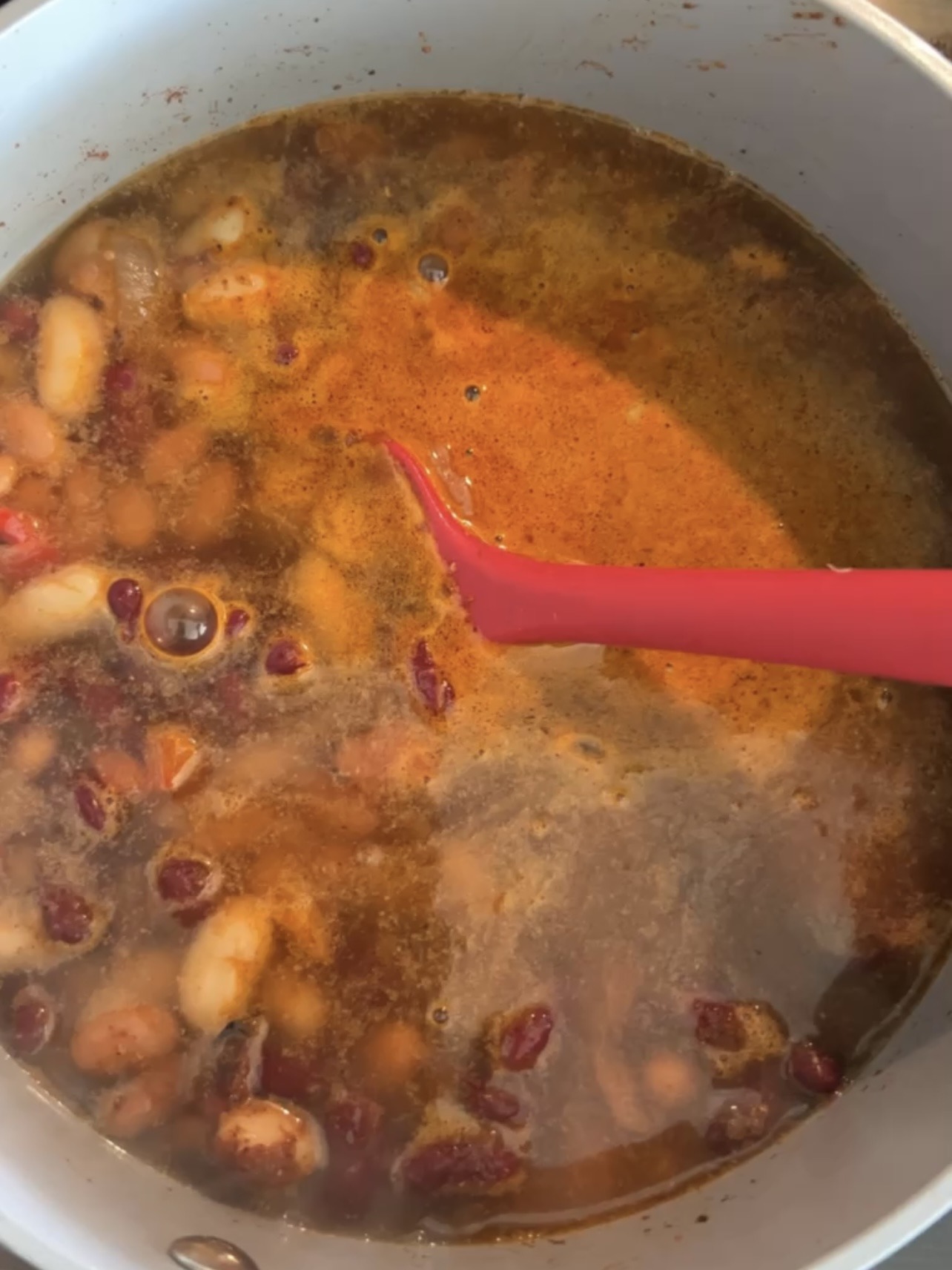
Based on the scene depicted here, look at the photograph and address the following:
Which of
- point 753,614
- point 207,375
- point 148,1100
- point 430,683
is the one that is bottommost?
point 148,1100

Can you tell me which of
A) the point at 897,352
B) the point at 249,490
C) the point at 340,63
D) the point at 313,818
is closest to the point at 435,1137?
the point at 313,818

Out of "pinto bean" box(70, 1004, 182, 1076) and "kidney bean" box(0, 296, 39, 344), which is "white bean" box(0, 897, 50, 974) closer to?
"pinto bean" box(70, 1004, 182, 1076)

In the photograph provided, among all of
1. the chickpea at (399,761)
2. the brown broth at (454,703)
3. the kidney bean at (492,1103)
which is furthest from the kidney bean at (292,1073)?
the chickpea at (399,761)

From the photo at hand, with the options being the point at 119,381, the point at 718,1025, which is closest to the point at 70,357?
the point at 119,381

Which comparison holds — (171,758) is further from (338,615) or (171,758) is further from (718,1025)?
(718,1025)

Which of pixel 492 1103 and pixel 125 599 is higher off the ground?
pixel 125 599

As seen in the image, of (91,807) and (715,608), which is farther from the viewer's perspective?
(91,807)
